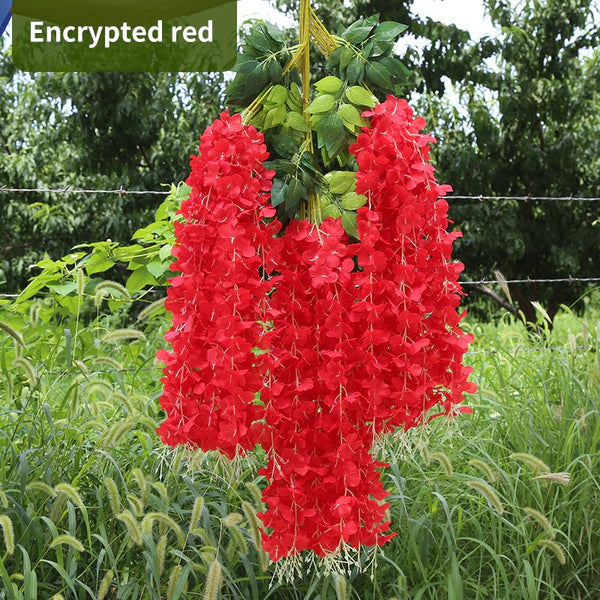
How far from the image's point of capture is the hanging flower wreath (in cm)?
134

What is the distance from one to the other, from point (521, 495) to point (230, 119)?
4.41 ft

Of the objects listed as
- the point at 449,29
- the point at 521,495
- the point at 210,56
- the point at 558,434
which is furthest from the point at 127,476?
the point at 449,29

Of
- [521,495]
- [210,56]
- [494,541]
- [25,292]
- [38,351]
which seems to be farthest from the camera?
[210,56]

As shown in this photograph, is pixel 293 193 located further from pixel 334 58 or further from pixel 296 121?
pixel 334 58

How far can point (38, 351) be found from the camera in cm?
272

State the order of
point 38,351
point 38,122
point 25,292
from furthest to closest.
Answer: point 38,122 → point 25,292 → point 38,351

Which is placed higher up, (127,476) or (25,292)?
(25,292)

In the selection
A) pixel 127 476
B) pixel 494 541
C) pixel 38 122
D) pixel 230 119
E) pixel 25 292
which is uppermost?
pixel 38 122

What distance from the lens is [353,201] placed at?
4.51ft

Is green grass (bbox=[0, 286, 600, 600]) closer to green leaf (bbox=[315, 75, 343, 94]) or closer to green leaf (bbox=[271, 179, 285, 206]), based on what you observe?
green leaf (bbox=[271, 179, 285, 206])

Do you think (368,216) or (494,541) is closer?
(368,216)

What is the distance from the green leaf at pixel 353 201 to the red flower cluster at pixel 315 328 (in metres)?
0.02

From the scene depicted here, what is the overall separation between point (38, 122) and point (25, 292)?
4.71 meters

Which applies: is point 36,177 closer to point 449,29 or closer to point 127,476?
point 449,29
